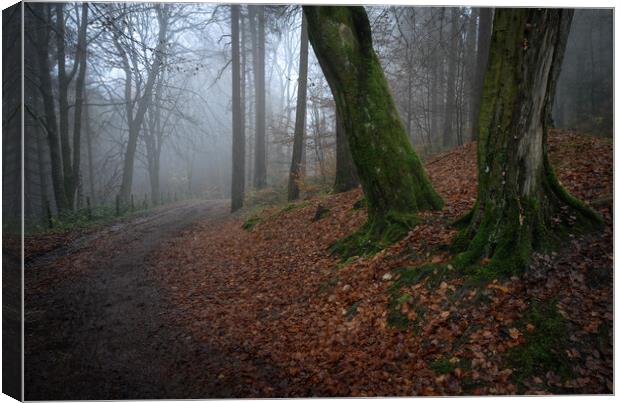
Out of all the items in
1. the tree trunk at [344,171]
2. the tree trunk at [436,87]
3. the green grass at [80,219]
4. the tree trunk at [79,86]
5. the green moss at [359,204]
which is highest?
the tree trunk at [436,87]

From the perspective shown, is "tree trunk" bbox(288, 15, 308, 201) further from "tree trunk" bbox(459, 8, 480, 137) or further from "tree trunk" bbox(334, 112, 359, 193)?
"tree trunk" bbox(459, 8, 480, 137)

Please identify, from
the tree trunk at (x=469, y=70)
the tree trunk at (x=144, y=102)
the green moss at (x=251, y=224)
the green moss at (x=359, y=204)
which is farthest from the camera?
the tree trunk at (x=469, y=70)

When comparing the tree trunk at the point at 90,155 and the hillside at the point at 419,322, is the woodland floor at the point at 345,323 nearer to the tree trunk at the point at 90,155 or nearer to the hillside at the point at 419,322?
the hillside at the point at 419,322

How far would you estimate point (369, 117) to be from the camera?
5.54 meters

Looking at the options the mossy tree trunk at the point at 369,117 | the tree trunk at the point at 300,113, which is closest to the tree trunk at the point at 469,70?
the tree trunk at the point at 300,113

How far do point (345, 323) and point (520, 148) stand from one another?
2.51m

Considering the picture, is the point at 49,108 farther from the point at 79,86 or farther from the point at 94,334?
the point at 94,334

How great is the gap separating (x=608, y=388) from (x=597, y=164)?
2.97 m

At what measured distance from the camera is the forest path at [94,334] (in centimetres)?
378

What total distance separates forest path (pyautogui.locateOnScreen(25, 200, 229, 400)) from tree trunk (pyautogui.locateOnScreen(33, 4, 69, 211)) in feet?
7.19

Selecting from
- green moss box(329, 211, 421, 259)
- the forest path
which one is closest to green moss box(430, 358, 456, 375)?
green moss box(329, 211, 421, 259)

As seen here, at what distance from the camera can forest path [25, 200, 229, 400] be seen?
378cm

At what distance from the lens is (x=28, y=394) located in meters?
3.84

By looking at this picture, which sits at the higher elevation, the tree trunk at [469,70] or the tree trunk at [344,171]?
the tree trunk at [469,70]
